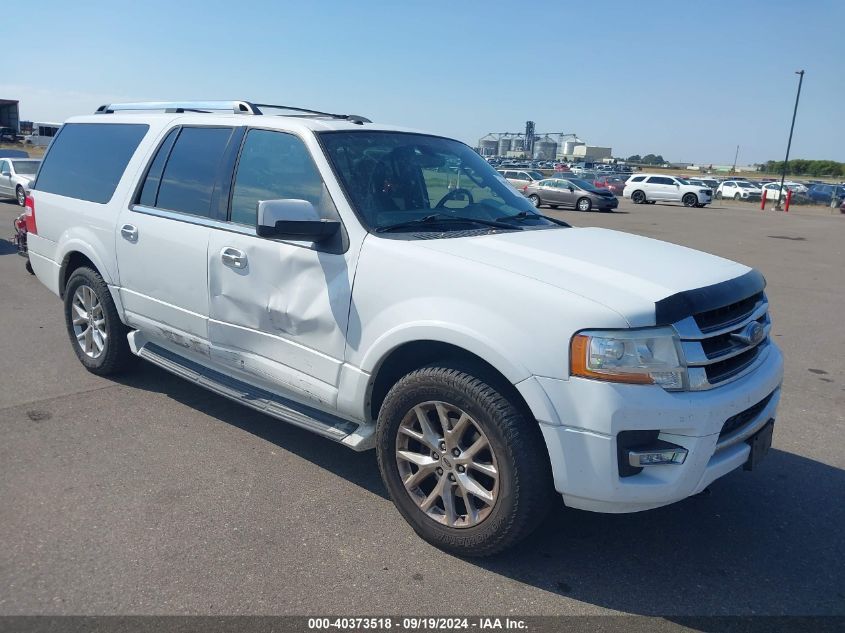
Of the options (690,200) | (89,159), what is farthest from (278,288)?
(690,200)

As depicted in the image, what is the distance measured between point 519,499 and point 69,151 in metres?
4.63

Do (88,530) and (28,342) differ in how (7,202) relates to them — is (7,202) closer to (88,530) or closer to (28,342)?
(28,342)

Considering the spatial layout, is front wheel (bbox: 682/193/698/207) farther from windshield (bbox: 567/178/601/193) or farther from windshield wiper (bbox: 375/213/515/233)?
windshield wiper (bbox: 375/213/515/233)

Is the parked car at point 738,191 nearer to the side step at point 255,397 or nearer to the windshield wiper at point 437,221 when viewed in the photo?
the windshield wiper at point 437,221

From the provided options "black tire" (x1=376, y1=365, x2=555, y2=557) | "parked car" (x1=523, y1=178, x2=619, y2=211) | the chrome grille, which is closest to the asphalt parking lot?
"black tire" (x1=376, y1=365, x2=555, y2=557)

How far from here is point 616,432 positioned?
275cm

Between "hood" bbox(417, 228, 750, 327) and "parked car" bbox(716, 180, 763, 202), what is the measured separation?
46308 mm

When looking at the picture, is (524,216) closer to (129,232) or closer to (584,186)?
(129,232)

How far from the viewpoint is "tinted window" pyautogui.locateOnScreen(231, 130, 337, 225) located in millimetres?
3787

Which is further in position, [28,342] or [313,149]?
[28,342]

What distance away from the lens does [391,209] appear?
3768mm

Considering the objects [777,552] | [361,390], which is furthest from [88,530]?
[777,552]

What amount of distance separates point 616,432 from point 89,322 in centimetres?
426

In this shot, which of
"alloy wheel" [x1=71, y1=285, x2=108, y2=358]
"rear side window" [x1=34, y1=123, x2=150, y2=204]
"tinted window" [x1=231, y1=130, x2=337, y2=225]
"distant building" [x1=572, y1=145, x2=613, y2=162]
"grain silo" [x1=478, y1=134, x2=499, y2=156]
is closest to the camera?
"tinted window" [x1=231, y1=130, x2=337, y2=225]
